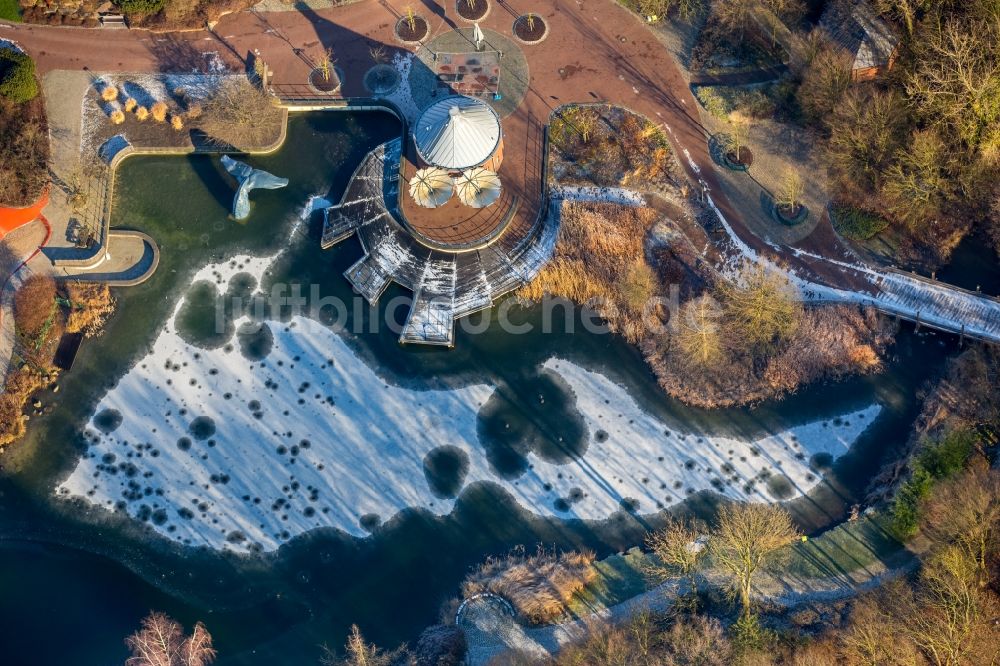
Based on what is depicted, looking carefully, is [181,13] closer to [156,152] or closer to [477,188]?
[156,152]

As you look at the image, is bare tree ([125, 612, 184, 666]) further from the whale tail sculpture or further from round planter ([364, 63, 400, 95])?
round planter ([364, 63, 400, 95])

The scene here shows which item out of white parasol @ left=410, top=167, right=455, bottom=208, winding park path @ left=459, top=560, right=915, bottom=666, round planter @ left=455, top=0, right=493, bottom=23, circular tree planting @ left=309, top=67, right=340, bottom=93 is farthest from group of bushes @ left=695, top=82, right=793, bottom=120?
winding park path @ left=459, top=560, right=915, bottom=666

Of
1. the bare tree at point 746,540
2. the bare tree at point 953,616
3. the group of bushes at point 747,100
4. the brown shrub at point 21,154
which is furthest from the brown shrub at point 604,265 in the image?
the brown shrub at point 21,154

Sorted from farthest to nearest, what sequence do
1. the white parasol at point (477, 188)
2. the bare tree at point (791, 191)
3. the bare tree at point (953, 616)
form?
the white parasol at point (477, 188)
the bare tree at point (791, 191)
the bare tree at point (953, 616)

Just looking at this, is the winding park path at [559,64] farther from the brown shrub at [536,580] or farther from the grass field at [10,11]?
the brown shrub at [536,580]

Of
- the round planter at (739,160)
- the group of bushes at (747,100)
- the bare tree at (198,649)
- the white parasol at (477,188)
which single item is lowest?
the bare tree at (198,649)

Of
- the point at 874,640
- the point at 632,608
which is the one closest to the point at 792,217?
the point at 874,640
